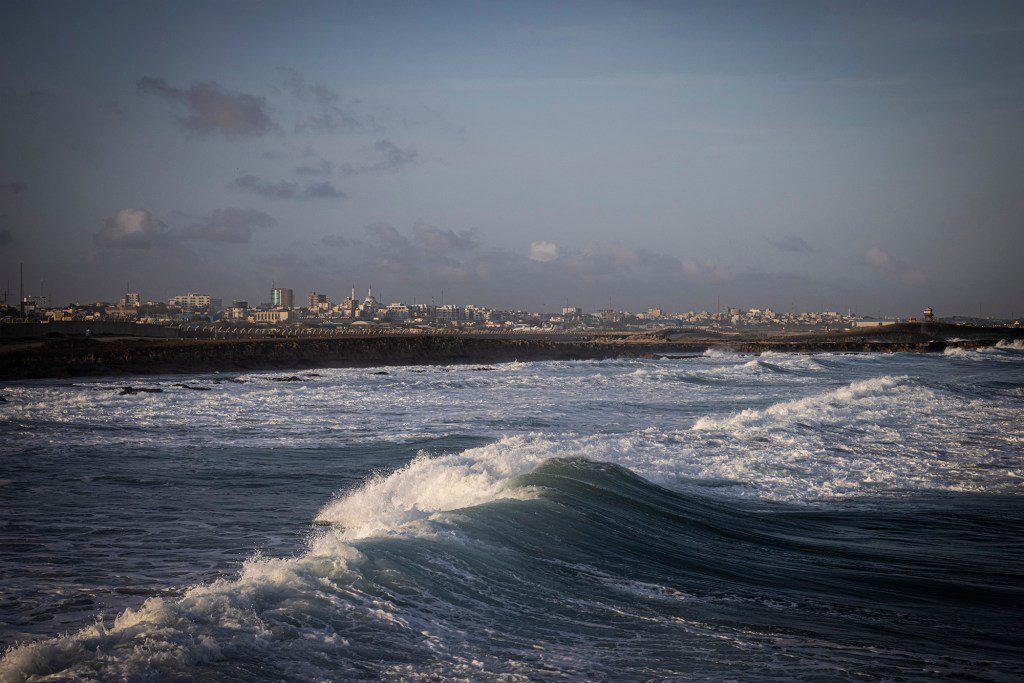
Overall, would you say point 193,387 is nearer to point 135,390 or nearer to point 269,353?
point 135,390

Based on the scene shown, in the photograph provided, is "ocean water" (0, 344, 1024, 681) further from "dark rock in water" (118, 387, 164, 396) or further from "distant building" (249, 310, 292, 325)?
"distant building" (249, 310, 292, 325)

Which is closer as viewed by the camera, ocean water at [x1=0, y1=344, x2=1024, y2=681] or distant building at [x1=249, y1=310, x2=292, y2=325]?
ocean water at [x1=0, y1=344, x2=1024, y2=681]

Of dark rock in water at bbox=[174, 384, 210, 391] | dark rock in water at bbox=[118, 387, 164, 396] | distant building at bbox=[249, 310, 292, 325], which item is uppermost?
distant building at bbox=[249, 310, 292, 325]

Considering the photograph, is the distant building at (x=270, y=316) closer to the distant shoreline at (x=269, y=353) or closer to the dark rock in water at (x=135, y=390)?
the distant shoreline at (x=269, y=353)

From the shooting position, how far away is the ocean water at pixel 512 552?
469 centimetres

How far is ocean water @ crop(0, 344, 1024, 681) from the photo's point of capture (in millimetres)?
4688

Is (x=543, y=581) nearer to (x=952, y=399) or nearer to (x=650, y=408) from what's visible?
(x=650, y=408)

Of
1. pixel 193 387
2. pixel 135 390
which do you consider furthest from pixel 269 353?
pixel 135 390

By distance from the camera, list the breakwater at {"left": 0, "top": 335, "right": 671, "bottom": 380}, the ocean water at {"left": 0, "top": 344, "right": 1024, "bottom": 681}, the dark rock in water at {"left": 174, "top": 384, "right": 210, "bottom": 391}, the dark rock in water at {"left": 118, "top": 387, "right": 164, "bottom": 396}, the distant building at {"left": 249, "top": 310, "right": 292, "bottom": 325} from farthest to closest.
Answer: the distant building at {"left": 249, "top": 310, "right": 292, "bottom": 325} → the breakwater at {"left": 0, "top": 335, "right": 671, "bottom": 380} → the dark rock in water at {"left": 174, "top": 384, "right": 210, "bottom": 391} → the dark rock in water at {"left": 118, "top": 387, "right": 164, "bottom": 396} → the ocean water at {"left": 0, "top": 344, "right": 1024, "bottom": 681}

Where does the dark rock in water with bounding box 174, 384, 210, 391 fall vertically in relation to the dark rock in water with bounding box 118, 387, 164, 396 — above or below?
below

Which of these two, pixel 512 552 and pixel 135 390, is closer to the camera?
pixel 512 552

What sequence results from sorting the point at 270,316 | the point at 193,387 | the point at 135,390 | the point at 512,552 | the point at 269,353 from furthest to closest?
the point at 270,316, the point at 269,353, the point at 193,387, the point at 135,390, the point at 512,552

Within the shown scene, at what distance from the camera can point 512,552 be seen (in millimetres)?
6891

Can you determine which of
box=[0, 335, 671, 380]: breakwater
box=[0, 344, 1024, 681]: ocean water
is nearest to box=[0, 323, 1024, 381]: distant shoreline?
box=[0, 335, 671, 380]: breakwater
